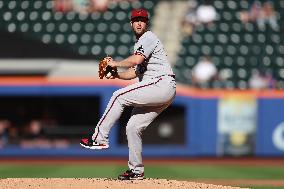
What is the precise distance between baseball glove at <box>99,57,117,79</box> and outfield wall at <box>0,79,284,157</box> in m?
8.88

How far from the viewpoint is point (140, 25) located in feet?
22.1

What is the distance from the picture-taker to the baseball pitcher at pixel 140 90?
21.6ft

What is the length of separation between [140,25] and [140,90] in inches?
22.8

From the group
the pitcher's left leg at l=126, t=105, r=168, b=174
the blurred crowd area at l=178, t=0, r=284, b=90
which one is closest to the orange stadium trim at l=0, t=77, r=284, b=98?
the blurred crowd area at l=178, t=0, r=284, b=90

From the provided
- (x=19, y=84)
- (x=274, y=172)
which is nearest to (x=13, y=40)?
(x=19, y=84)

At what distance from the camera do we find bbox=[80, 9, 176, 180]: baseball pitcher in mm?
6582

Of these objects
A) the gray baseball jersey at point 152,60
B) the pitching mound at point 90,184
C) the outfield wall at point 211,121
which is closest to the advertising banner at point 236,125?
the outfield wall at point 211,121

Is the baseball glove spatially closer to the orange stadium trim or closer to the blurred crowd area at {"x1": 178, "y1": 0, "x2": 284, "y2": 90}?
the orange stadium trim

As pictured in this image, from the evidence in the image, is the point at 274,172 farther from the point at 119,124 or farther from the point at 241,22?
the point at 241,22

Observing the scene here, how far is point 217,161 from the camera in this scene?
15.3 m

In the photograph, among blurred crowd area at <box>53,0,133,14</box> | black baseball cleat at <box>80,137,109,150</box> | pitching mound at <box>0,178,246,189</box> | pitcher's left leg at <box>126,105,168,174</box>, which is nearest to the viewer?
black baseball cleat at <box>80,137,109,150</box>

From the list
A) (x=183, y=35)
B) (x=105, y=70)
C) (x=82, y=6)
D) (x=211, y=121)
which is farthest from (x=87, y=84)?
(x=105, y=70)

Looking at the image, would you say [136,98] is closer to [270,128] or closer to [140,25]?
[140,25]

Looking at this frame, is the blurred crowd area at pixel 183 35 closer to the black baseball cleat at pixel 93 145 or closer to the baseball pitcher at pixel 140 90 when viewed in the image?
the baseball pitcher at pixel 140 90
